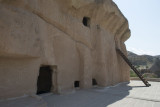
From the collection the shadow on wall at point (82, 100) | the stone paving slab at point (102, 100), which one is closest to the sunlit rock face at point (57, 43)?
the shadow on wall at point (82, 100)

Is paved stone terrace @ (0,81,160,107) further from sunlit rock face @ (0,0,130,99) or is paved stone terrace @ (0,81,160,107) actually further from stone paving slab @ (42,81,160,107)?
sunlit rock face @ (0,0,130,99)

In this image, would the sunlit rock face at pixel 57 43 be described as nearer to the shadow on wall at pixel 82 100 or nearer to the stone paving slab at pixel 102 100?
the shadow on wall at pixel 82 100

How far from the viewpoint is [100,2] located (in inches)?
432

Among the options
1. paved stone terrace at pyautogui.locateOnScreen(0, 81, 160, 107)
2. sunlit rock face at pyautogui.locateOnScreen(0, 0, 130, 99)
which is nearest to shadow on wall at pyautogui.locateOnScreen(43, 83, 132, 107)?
paved stone terrace at pyautogui.locateOnScreen(0, 81, 160, 107)

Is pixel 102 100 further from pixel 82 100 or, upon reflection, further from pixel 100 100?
pixel 82 100

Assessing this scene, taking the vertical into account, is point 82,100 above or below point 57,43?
below

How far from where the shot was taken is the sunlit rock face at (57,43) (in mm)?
5727

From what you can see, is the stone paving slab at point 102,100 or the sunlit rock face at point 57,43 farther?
the stone paving slab at point 102,100

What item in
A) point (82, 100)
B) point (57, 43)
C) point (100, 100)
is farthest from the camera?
point (57, 43)

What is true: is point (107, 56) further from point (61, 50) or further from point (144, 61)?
point (144, 61)

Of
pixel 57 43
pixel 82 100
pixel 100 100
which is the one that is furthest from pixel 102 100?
pixel 57 43

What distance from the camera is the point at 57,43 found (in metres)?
8.32

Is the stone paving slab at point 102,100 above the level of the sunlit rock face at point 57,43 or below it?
below

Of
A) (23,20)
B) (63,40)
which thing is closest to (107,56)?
(63,40)
